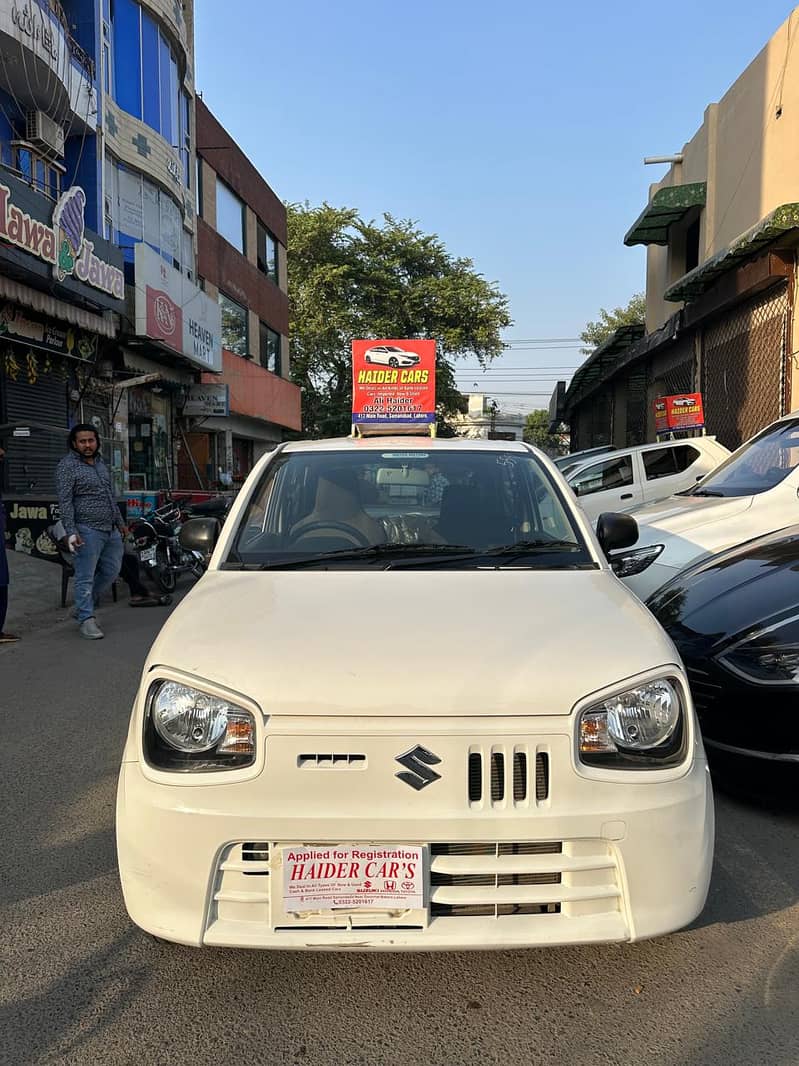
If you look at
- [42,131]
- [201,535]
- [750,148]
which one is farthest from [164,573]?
[750,148]

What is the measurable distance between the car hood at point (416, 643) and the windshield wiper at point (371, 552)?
0.21 metres

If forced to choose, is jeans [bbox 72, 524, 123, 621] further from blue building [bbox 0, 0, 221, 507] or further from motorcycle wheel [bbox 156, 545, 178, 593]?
blue building [bbox 0, 0, 221, 507]

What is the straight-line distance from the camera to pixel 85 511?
24.0ft

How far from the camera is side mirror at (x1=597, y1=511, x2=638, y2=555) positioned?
347 cm

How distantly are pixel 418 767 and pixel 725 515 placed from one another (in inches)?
171

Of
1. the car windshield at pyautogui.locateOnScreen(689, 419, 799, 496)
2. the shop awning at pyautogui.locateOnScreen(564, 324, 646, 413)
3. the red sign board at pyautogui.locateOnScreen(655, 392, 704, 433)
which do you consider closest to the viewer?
the car windshield at pyautogui.locateOnScreen(689, 419, 799, 496)

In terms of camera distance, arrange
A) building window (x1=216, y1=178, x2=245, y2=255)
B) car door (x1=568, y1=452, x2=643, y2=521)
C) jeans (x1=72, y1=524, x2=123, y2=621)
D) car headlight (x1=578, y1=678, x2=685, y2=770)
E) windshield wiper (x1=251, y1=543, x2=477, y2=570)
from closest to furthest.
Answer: car headlight (x1=578, y1=678, x2=685, y2=770), windshield wiper (x1=251, y1=543, x2=477, y2=570), jeans (x1=72, y1=524, x2=123, y2=621), car door (x1=568, y1=452, x2=643, y2=521), building window (x1=216, y1=178, x2=245, y2=255)

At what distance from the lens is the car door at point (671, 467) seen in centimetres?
1064

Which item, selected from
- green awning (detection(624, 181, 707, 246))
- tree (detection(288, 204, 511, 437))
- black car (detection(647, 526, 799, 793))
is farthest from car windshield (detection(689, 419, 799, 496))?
tree (detection(288, 204, 511, 437))

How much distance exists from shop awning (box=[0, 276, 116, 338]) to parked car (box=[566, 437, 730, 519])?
26.3ft

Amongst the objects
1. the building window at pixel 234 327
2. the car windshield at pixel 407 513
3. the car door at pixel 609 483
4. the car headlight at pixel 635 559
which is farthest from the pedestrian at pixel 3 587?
the building window at pixel 234 327

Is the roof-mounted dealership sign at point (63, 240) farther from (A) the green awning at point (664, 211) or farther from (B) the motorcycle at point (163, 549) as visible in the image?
(A) the green awning at point (664, 211)

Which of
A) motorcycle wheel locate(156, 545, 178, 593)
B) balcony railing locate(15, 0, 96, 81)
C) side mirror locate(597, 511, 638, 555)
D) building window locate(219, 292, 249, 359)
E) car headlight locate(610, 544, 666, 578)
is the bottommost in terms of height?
motorcycle wheel locate(156, 545, 178, 593)

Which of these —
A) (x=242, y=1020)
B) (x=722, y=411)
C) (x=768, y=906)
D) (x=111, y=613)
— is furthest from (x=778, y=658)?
(x=722, y=411)
